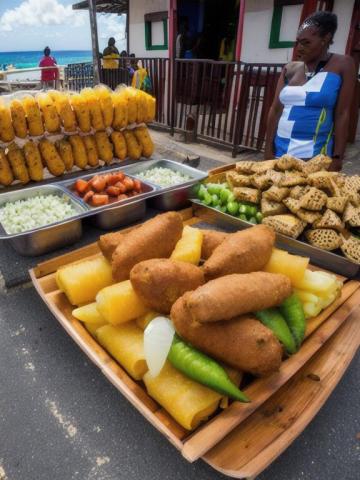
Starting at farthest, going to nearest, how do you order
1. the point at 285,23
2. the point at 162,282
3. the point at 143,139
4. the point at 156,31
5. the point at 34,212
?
the point at 156,31 < the point at 285,23 < the point at 143,139 < the point at 34,212 < the point at 162,282

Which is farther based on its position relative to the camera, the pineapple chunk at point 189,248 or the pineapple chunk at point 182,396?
the pineapple chunk at point 189,248

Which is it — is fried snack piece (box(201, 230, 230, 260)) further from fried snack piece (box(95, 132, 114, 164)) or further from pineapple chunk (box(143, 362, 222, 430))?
fried snack piece (box(95, 132, 114, 164))

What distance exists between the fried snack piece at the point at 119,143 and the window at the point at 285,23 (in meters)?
5.07

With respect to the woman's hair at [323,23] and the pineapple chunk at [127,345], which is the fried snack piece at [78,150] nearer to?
the woman's hair at [323,23]

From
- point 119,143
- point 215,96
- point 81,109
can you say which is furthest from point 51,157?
point 215,96

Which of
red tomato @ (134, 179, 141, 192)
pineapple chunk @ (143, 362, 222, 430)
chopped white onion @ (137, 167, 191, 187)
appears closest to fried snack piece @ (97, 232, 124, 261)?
pineapple chunk @ (143, 362, 222, 430)

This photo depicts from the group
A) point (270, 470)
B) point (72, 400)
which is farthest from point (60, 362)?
point (270, 470)

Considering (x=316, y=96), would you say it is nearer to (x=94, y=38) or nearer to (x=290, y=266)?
(x=290, y=266)

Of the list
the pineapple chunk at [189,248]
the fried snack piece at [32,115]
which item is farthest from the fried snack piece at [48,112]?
the pineapple chunk at [189,248]

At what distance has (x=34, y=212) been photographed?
2.33 meters

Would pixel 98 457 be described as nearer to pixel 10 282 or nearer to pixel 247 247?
pixel 247 247

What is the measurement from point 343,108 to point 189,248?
7.95ft

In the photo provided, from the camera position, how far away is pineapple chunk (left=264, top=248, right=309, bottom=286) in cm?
142

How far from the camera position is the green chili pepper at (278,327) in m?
1.20
